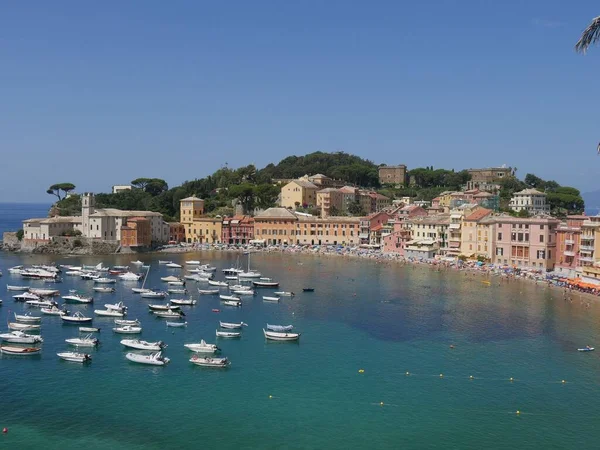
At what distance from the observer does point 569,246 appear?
140ft

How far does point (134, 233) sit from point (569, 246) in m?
39.6

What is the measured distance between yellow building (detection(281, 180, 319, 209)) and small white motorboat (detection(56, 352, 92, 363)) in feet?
179

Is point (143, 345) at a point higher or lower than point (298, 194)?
lower

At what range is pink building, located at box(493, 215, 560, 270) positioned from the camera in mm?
44750

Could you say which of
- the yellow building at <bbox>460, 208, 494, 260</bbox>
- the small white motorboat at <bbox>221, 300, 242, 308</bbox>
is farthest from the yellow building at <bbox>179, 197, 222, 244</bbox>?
the small white motorboat at <bbox>221, 300, 242, 308</bbox>

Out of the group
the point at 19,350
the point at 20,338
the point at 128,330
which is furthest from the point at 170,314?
the point at 19,350

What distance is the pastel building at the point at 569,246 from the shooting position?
41812 mm

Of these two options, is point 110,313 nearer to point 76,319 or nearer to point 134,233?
point 76,319

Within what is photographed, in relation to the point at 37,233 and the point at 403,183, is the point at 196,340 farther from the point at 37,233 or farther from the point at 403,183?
the point at 403,183

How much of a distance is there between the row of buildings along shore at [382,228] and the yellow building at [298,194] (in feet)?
0.41

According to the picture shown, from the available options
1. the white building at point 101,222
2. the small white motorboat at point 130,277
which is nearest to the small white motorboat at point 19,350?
the small white motorboat at point 130,277

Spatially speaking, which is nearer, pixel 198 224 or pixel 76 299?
pixel 76 299

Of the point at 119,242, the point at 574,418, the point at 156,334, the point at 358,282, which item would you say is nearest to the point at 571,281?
the point at 358,282

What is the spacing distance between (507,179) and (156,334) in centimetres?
7101
